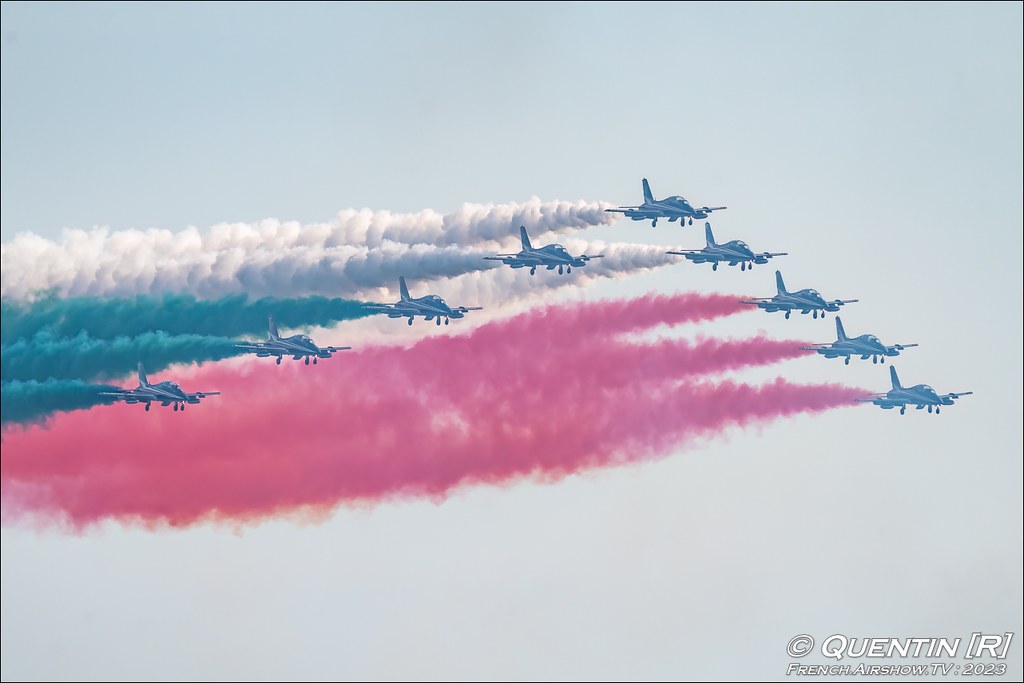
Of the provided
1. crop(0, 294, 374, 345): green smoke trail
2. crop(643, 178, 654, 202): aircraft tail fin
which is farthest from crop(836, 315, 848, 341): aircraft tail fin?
crop(0, 294, 374, 345): green smoke trail

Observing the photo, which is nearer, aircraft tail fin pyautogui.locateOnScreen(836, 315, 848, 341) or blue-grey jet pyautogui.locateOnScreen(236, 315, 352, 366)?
blue-grey jet pyautogui.locateOnScreen(236, 315, 352, 366)

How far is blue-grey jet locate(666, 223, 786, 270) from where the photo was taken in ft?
348

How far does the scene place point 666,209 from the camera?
10475 cm

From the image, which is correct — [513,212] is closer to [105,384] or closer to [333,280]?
[333,280]

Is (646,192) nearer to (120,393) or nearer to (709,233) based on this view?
(709,233)

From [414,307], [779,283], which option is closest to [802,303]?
[779,283]

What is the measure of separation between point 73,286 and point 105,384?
4.61m

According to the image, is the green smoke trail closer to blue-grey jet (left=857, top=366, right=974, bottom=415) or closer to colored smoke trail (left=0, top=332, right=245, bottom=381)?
colored smoke trail (left=0, top=332, right=245, bottom=381)

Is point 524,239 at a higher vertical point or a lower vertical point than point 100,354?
higher

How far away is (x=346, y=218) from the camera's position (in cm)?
9662

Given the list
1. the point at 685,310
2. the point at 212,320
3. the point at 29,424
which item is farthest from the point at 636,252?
the point at 29,424

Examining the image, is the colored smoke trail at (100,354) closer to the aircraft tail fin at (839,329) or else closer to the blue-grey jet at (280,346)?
the blue-grey jet at (280,346)

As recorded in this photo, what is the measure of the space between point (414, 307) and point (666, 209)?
1705 centimetres

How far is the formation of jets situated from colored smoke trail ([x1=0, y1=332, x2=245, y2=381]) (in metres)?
0.80
